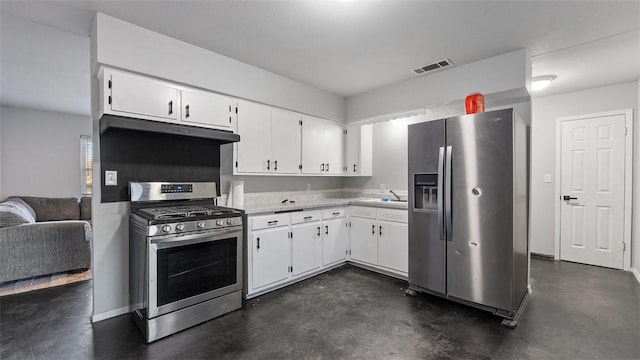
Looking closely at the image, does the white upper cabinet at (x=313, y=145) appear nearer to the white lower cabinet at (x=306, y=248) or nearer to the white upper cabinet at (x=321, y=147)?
the white upper cabinet at (x=321, y=147)

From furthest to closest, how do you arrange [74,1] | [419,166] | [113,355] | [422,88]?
1. [422,88]
2. [419,166]
3. [74,1]
4. [113,355]

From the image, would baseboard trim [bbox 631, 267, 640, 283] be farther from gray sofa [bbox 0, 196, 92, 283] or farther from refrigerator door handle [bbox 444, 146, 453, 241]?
gray sofa [bbox 0, 196, 92, 283]

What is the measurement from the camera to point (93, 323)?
2.42 m

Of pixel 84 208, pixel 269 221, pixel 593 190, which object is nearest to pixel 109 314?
pixel 269 221

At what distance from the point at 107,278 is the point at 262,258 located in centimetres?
136

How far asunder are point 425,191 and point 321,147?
5.67 feet

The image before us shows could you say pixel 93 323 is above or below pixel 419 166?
below

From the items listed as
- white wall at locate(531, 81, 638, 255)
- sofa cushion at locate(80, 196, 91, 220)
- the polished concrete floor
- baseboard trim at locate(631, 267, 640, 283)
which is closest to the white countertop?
the polished concrete floor

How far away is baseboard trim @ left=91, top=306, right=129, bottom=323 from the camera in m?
2.45

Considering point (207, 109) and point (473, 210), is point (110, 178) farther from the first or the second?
point (473, 210)

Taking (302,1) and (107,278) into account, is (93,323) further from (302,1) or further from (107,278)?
(302,1)

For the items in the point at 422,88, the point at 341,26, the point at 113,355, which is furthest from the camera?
the point at 422,88

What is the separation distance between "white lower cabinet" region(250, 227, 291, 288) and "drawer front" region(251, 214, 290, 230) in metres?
0.05

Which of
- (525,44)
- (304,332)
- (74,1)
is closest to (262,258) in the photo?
(304,332)
